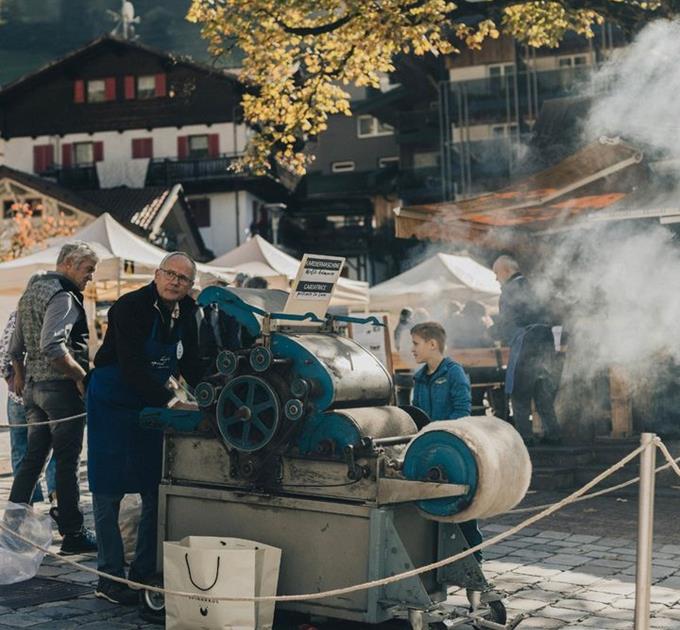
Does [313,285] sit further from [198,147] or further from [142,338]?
[198,147]

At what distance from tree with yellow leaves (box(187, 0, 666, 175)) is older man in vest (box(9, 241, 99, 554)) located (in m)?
7.11

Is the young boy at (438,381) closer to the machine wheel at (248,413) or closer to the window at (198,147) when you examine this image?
the machine wheel at (248,413)

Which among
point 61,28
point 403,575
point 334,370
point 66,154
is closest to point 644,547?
point 403,575

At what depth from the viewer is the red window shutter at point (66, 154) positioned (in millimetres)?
55344

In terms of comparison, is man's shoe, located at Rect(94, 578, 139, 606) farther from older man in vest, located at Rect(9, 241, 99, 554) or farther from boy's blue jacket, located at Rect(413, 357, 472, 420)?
boy's blue jacket, located at Rect(413, 357, 472, 420)

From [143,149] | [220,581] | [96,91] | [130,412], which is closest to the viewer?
[220,581]

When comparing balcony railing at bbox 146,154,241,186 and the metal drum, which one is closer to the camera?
the metal drum

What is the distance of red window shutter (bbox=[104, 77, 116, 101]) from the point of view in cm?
5381

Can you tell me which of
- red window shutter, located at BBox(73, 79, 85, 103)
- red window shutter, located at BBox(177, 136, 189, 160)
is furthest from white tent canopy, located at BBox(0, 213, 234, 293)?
red window shutter, located at BBox(73, 79, 85, 103)

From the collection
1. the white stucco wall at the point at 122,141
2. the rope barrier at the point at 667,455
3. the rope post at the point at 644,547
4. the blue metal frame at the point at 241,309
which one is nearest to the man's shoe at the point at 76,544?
the blue metal frame at the point at 241,309

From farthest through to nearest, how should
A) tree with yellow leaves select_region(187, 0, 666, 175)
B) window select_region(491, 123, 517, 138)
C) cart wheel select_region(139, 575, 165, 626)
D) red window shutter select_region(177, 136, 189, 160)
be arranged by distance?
red window shutter select_region(177, 136, 189, 160) → window select_region(491, 123, 517, 138) → tree with yellow leaves select_region(187, 0, 666, 175) → cart wheel select_region(139, 575, 165, 626)

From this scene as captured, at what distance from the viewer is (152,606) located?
5.68 meters

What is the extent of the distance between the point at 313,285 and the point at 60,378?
2.41 m

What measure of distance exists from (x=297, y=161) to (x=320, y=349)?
11341 millimetres
